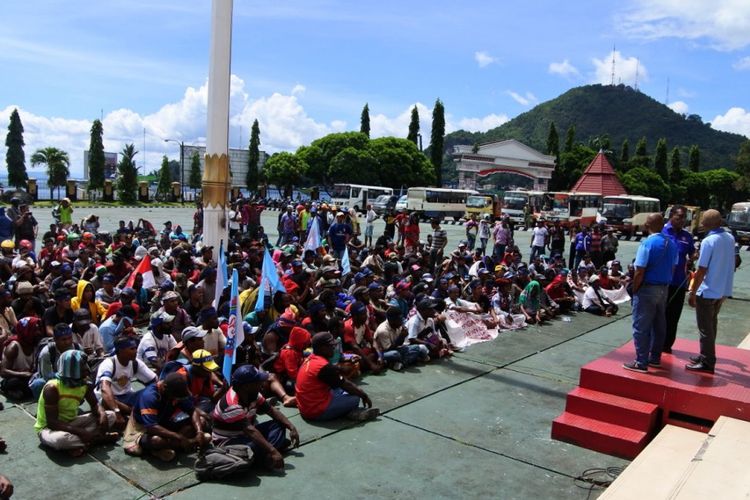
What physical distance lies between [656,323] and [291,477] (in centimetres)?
380

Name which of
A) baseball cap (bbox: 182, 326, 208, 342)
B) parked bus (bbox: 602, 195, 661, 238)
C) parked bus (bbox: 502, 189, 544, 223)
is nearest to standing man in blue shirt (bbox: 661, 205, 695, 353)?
baseball cap (bbox: 182, 326, 208, 342)

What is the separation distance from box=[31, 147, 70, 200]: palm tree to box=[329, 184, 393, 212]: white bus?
26.4 metres

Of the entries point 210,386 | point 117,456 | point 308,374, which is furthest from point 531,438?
point 117,456

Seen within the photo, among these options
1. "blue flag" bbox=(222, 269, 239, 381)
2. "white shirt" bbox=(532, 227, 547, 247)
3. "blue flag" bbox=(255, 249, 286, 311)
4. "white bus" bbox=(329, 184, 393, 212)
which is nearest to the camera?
"blue flag" bbox=(222, 269, 239, 381)

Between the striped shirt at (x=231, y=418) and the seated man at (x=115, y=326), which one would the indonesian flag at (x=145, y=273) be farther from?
the striped shirt at (x=231, y=418)

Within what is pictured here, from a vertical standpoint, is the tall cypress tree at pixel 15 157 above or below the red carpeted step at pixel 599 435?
above

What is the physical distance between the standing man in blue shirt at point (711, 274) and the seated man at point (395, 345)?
11.2ft

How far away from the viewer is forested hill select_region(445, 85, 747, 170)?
132875 millimetres

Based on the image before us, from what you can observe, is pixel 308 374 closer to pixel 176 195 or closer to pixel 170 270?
pixel 170 270

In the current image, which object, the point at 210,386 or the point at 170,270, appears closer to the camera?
the point at 210,386

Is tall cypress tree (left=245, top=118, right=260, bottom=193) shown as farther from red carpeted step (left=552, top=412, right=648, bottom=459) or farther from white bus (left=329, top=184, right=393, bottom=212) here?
red carpeted step (left=552, top=412, right=648, bottom=459)

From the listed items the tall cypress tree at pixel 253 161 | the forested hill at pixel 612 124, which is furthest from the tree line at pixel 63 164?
the forested hill at pixel 612 124

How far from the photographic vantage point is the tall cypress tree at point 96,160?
5256cm

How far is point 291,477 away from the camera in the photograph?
4.96 meters
